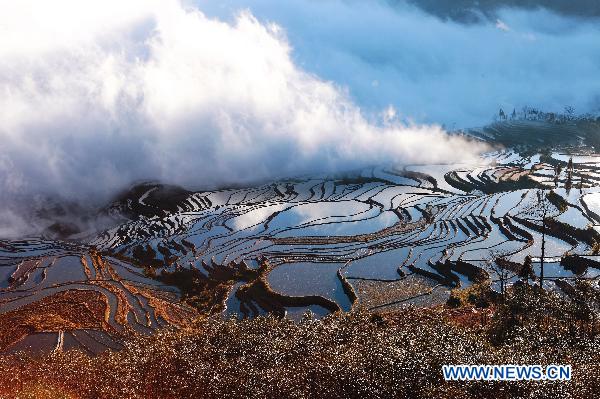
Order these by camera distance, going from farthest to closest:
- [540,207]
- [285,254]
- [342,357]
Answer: [540,207], [285,254], [342,357]

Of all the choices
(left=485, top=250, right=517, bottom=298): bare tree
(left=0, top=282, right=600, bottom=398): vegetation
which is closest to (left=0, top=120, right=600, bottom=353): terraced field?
(left=485, top=250, right=517, bottom=298): bare tree

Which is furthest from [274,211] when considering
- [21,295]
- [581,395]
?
[581,395]

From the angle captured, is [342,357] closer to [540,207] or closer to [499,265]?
[499,265]

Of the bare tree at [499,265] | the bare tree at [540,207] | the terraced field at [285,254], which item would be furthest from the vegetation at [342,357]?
the bare tree at [540,207]

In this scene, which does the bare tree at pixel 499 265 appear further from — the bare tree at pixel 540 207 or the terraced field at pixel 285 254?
the bare tree at pixel 540 207

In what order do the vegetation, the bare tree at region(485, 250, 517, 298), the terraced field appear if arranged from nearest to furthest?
the vegetation < the terraced field < the bare tree at region(485, 250, 517, 298)

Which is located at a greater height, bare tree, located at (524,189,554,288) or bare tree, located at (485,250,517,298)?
bare tree, located at (524,189,554,288)

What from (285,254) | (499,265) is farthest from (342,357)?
(285,254)

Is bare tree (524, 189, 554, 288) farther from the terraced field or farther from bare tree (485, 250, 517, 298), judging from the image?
bare tree (485, 250, 517, 298)

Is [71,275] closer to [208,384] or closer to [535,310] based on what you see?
[208,384]
